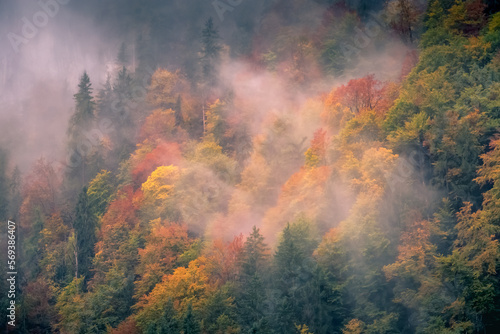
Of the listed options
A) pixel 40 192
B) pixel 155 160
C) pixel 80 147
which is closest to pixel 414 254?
pixel 155 160

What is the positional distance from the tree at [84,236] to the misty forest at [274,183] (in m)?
0.27

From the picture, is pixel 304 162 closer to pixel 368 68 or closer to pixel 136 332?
pixel 368 68

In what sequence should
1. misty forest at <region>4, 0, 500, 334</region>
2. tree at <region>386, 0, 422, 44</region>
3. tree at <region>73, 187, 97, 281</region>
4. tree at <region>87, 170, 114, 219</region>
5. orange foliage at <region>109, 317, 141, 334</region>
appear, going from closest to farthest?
misty forest at <region>4, 0, 500, 334</region>
orange foliage at <region>109, 317, 141, 334</region>
tree at <region>386, 0, 422, 44</region>
tree at <region>73, 187, 97, 281</region>
tree at <region>87, 170, 114, 219</region>

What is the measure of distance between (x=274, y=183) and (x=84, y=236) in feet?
91.1

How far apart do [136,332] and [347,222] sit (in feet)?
84.5

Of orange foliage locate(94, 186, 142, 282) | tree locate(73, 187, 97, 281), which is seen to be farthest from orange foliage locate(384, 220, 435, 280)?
tree locate(73, 187, 97, 281)

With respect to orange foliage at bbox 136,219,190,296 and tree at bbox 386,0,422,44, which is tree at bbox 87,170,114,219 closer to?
orange foliage at bbox 136,219,190,296

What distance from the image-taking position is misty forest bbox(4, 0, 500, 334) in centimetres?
5172

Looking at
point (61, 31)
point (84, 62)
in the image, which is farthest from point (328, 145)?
point (61, 31)

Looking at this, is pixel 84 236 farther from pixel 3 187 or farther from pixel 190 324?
pixel 3 187

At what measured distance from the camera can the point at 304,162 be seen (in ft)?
236

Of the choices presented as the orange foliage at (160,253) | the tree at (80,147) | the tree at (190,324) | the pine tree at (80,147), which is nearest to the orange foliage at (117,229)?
the orange foliage at (160,253)

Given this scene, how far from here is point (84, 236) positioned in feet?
258

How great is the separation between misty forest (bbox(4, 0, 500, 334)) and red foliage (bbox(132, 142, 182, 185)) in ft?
1.11
